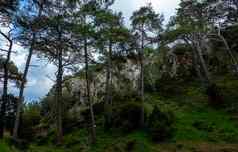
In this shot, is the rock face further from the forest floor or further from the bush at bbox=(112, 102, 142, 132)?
the bush at bbox=(112, 102, 142, 132)

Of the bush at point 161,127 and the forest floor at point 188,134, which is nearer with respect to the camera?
the forest floor at point 188,134

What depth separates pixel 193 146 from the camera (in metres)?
20.3

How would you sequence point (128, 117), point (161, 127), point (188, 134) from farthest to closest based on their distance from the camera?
point (128, 117) < point (188, 134) < point (161, 127)

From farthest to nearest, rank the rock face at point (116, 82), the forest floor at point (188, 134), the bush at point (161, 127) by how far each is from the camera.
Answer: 1. the rock face at point (116, 82)
2. the bush at point (161, 127)
3. the forest floor at point (188, 134)

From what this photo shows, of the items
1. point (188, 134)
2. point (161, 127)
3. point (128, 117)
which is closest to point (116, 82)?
point (128, 117)

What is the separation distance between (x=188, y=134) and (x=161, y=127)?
7.11 ft

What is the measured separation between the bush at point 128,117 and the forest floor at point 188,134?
1.00 m

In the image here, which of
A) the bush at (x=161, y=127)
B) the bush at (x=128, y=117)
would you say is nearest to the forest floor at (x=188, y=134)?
the bush at (x=161, y=127)

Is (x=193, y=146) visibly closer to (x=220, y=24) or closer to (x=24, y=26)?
(x=24, y=26)

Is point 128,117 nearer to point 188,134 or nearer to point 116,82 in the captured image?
point 188,134

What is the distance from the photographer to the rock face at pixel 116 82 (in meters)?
37.1

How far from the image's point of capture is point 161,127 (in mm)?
23219

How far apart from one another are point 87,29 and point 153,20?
8.13m

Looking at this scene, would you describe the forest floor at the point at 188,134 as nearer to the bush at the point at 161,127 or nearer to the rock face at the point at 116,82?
the bush at the point at 161,127
